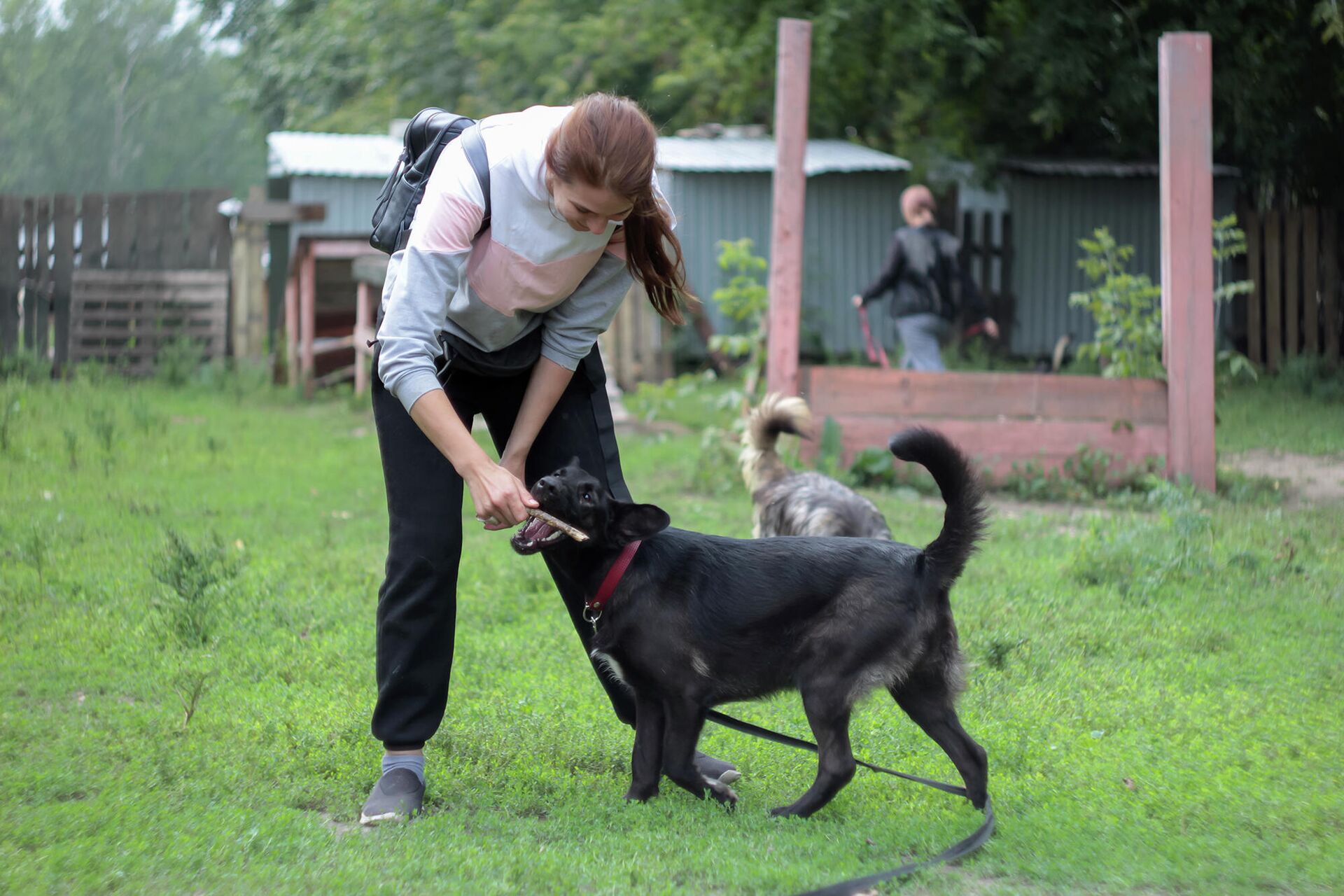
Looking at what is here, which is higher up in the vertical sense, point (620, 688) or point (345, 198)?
point (345, 198)

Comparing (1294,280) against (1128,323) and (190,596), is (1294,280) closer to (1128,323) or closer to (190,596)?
(1128,323)

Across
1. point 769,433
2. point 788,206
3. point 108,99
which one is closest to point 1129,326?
point 788,206

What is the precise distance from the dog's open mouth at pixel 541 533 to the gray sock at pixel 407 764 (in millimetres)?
677

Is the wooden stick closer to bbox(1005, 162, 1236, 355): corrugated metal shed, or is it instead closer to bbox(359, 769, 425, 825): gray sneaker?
bbox(359, 769, 425, 825): gray sneaker

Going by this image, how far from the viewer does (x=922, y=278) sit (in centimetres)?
1002

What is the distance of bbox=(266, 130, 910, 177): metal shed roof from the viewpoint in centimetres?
1672

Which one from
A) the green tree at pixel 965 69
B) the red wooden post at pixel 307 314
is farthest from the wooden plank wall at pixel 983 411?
the red wooden post at pixel 307 314

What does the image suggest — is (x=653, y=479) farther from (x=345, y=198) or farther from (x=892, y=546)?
(x=345, y=198)

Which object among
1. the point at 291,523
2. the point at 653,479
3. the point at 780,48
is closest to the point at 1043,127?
the point at 780,48

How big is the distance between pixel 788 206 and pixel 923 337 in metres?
2.02

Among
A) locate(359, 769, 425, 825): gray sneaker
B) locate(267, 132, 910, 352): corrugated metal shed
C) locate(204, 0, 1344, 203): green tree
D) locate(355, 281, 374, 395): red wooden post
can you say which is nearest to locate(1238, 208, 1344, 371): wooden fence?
locate(204, 0, 1344, 203): green tree

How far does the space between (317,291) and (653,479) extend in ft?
23.6

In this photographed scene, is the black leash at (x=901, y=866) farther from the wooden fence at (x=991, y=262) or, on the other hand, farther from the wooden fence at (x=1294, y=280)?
the wooden fence at (x=991, y=262)

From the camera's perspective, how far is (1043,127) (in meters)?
15.9
